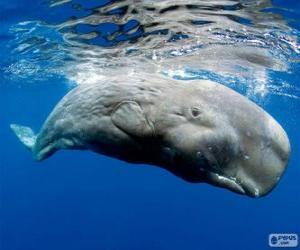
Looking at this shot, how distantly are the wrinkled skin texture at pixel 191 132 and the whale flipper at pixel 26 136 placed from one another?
14.3ft

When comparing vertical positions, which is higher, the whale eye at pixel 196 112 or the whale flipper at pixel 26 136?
the whale eye at pixel 196 112

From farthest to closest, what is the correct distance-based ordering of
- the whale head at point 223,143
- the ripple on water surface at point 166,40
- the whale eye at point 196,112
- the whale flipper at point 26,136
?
the ripple on water surface at point 166,40
the whale flipper at point 26,136
the whale eye at point 196,112
the whale head at point 223,143

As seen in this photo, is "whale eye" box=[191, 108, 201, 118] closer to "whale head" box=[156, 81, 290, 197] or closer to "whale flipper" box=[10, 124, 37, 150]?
"whale head" box=[156, 81, 290, 197]

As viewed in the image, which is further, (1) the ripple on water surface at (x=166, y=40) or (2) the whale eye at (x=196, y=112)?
(1) the ripple on water surface at (x=166, y=40)

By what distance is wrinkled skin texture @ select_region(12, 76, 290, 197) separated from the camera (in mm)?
4824

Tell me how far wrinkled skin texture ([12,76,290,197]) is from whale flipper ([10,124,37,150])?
4.34 m

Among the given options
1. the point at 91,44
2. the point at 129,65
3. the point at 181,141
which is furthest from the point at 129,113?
the point at 129,65

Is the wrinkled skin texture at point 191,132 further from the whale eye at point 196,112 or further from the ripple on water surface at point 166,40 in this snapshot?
the ripple on water surface at point 166,40

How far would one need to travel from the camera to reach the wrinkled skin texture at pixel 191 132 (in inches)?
190

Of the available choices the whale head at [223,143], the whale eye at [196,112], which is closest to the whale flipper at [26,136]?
the whale head at [223,143]

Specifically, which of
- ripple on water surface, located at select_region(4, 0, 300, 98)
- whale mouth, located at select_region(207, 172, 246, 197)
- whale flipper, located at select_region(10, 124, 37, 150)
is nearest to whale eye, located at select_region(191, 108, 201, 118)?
whale mouth, located at select_region(207, 172, 246, 197)

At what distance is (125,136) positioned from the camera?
5156 millimetres

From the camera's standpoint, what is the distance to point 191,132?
15.9 feet

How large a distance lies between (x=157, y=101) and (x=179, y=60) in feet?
45.4
